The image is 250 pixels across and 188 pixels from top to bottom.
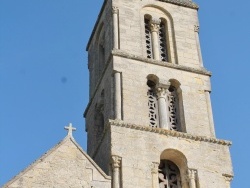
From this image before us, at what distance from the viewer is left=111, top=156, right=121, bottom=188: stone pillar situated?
1878 cm

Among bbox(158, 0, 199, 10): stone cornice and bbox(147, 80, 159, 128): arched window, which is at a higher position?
bbox(158, 0, 199, 10): stone cornice

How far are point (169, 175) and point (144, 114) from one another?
1972mm

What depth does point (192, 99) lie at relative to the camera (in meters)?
22.1

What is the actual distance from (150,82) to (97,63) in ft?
11.8

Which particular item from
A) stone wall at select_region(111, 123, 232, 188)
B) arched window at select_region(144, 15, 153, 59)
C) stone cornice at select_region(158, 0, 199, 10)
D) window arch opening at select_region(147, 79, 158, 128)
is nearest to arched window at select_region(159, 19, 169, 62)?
arched window at select_region(144, 15, 153, 59)

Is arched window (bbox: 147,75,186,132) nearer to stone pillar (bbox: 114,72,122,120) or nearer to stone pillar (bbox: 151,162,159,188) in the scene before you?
stone pillar (bbox: 114,72,122,120)

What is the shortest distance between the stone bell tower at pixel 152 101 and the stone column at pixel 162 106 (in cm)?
3

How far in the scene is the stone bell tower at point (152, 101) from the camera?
65.1 ft

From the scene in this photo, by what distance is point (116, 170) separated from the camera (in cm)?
1908

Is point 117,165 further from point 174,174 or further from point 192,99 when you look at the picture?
point 192,99

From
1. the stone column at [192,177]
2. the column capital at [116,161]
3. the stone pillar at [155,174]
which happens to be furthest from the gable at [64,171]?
the stone column at [192,177]

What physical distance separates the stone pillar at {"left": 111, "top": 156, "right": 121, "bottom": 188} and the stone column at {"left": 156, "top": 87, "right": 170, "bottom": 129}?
2.41 m

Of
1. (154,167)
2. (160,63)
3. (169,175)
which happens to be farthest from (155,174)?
(160,63)

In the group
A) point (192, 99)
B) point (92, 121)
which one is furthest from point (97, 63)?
point (192, 99)
